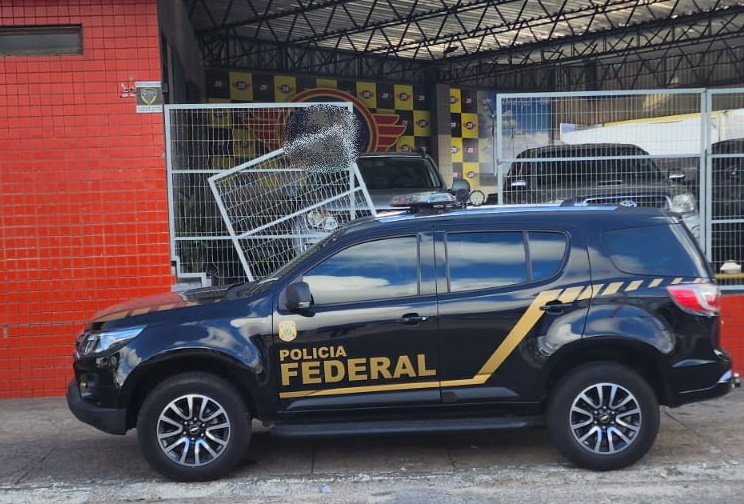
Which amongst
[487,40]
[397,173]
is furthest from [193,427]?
[487,40]

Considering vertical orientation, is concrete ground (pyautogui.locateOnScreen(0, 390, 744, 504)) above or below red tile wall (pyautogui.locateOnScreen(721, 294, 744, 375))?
below

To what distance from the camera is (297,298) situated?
4789mm

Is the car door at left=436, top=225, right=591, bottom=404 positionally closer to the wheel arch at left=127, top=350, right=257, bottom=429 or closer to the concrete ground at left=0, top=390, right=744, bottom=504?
the concrete ground at left=0, top=390, right=744, bottom=504

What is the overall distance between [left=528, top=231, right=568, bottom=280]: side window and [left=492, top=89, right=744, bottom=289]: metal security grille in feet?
9.29

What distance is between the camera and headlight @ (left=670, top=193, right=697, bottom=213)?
7.91m

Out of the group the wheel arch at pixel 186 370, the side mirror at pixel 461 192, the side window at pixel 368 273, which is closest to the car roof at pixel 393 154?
the side mirror at pixel 461 192

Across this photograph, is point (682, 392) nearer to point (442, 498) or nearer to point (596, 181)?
point (442, 498)

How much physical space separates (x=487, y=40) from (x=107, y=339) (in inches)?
892

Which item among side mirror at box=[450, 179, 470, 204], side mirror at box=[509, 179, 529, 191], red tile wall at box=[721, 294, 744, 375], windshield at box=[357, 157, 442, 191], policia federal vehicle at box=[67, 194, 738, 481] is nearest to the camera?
policia federal vehicle at box=[67, 194, 738, 481]

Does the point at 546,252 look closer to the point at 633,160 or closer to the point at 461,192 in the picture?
the point at 461,192

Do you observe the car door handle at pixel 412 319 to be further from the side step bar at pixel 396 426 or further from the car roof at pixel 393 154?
the car roof at pixel 393 154

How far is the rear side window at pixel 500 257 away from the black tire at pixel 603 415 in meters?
0.73

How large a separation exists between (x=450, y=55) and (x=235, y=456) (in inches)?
944

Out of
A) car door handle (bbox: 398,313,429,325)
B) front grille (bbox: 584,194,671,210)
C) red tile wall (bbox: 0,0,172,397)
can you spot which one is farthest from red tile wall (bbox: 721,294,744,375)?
red tile wall (bbox: 0,0,172,397)
